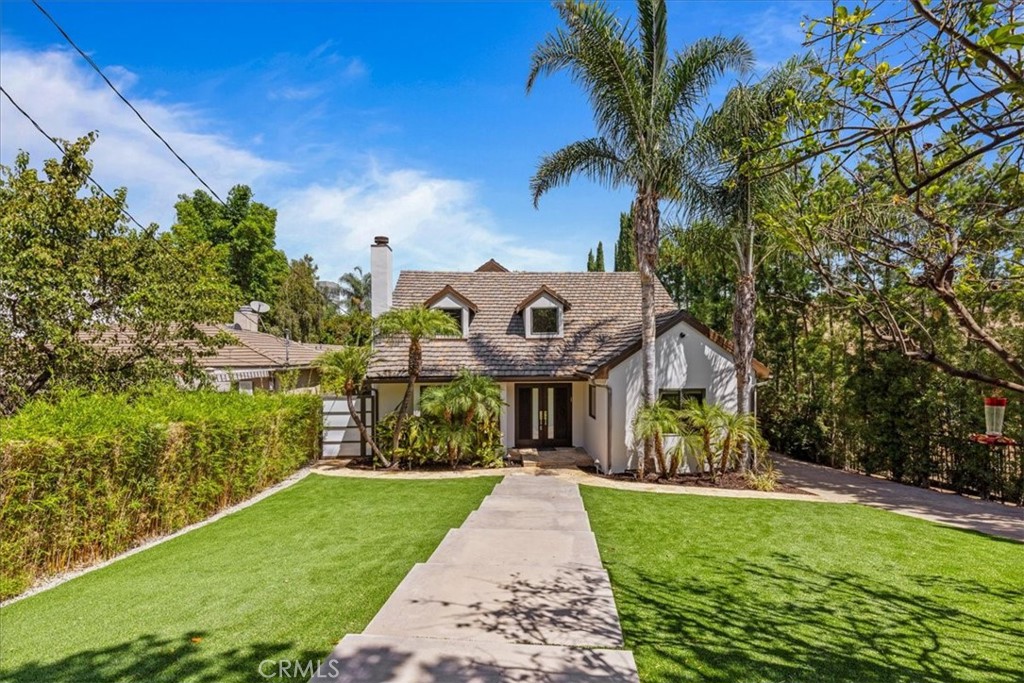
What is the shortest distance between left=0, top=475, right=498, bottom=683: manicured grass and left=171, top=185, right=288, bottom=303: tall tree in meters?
44.8

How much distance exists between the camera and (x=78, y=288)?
1080 centimetres

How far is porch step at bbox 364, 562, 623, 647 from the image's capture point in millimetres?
4945

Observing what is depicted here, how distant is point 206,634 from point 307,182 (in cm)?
1429

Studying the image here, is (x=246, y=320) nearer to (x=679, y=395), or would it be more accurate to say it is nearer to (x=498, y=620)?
(x=679, y=395)

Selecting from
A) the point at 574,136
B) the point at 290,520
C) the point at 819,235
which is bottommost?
the point at 290,520

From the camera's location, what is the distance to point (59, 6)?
311 inches

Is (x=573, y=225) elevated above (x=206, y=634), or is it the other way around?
(x=573, y=225)

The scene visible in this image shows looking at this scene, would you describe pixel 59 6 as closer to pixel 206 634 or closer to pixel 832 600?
pixel 206 634

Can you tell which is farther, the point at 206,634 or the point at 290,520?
the point at 290,520

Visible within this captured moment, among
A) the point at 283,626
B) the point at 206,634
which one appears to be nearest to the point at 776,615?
the point at 283,626

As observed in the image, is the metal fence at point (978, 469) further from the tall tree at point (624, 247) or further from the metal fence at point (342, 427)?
the tall tree at point (624, 247)

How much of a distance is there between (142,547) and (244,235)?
154 ft

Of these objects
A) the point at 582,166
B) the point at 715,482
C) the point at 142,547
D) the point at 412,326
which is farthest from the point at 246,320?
the point at 715,482

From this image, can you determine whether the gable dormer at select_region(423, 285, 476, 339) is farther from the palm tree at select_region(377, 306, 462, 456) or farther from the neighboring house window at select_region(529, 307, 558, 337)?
the palm tree at select_region(377, 306, 462, 456)
